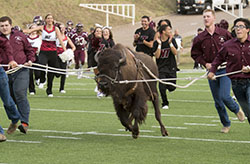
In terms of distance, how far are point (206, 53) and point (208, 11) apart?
2.58 ft

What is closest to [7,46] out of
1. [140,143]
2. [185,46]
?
[140,143]

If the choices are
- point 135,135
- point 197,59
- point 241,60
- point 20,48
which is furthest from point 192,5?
point 241,60

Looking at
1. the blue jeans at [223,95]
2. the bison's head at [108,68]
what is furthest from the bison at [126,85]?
the blue jeans at [223,95]

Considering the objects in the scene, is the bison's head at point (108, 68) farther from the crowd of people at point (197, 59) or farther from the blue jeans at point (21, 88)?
the blue jeans at point (21, 88)

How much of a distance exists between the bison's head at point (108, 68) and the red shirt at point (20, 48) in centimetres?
200

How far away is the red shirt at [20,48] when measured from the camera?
39.0ft

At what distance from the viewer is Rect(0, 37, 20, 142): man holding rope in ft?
35.4

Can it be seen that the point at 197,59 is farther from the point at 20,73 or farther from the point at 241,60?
the point at 20,73

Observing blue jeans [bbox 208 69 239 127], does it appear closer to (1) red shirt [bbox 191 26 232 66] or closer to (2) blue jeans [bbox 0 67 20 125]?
(1) red shirt [bbox 191 26 232 66]

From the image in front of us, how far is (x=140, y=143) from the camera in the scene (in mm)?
10805

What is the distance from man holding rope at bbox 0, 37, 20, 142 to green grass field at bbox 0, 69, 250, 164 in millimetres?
396

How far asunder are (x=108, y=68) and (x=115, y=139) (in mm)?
1537

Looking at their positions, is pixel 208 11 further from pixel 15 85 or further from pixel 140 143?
pixel 15 85

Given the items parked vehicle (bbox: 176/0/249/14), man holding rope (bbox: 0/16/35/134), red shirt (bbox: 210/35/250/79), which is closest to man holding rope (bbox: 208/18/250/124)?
red shirt (bbox: 210/35/250/79)
